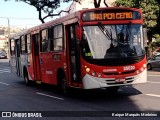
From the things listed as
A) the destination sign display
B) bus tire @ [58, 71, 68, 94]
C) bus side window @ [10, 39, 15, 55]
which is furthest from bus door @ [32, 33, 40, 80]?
the destination sign display

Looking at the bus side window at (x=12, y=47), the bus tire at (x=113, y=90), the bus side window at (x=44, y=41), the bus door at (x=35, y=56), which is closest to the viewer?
the bus tire at (x=113, y=90)

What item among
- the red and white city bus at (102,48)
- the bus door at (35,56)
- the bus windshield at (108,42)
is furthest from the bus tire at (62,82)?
the bus door at (35,56)

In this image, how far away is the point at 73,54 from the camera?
12.6m

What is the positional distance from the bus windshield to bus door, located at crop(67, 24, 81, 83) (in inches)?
18.0

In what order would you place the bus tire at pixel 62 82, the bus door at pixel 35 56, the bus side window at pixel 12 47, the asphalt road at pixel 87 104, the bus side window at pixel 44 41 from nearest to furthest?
the asphalt road at pixel 87 104
the bus tire at pixel 62 82
the bus side window at pixel 44 41
the bus door at pixel 35 56
the bus side window at pixel 12 47

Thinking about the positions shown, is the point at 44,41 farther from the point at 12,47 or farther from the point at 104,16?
the point at 12,47

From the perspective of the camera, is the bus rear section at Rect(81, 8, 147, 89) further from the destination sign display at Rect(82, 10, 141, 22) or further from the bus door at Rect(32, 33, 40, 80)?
the bus door at Rect(32, 33, 40, 80)

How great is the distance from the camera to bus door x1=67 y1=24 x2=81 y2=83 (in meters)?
12.2

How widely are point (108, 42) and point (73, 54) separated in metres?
1.45

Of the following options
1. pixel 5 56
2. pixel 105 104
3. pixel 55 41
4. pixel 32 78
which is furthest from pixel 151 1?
pixel 5 56

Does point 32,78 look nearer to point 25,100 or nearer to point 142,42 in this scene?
point 25,100

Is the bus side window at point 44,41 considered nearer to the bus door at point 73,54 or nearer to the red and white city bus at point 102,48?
the red and white city bus at point 102,48

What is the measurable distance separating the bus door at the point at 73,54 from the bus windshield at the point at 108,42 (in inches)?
18.0

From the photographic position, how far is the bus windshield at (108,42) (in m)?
11.8
